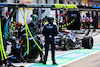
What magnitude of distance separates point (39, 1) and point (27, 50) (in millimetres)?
22321

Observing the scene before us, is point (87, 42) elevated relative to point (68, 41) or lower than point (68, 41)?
lower

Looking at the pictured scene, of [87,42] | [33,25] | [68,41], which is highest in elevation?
[33,25]

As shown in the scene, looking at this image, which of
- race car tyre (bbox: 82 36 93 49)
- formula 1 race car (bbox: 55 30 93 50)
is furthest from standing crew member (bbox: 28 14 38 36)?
race car tyre (bbox: 82 36 93 49)

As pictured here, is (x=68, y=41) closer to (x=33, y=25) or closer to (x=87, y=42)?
(x=87, y=42)

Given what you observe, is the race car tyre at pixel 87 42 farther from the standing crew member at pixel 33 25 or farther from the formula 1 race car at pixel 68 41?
the standing crew member at pixel 33 25

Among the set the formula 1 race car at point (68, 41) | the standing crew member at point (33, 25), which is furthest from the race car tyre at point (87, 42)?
the standing crew member at point (33, 25)

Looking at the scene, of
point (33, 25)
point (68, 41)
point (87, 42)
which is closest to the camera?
point (33, 25)

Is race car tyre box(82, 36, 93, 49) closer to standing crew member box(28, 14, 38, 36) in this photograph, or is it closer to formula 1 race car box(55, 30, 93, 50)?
formula 1 race car box(55, 30, 93, 50)

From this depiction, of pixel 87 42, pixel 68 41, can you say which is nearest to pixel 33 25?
pixel 68 41

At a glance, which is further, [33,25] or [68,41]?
[68,41]

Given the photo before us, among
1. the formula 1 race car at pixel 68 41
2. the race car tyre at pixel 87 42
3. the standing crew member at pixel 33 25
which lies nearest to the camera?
the standing crew member at pixel 33 25

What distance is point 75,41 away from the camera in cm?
1920

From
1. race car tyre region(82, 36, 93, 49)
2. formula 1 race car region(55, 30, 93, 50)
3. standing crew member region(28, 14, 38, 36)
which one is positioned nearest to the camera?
standing crew member region(28, 14, 38, 36)

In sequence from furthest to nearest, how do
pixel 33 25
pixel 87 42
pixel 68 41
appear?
pixel 87 42, pixel 68 41, pixel 33 25
